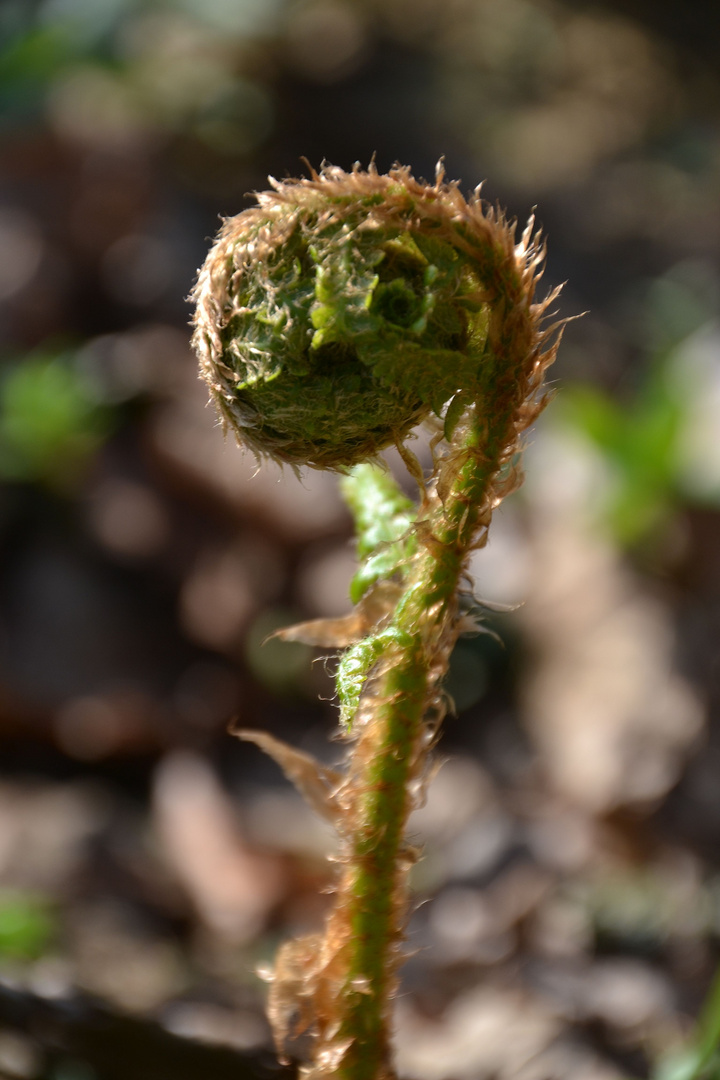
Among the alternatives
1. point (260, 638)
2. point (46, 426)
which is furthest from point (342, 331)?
point (46, 426)

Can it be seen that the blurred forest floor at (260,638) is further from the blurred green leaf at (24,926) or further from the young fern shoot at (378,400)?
the young fern shoot at (378,400)

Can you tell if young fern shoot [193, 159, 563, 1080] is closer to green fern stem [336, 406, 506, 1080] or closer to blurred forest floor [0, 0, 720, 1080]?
green fern stem [336, 406, 506, 1080]

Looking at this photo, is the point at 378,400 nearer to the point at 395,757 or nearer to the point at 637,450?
the point at 395,757

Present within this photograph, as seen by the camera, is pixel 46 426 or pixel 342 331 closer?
pixel 342 331

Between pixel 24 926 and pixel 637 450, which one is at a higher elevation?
pixel 637 450

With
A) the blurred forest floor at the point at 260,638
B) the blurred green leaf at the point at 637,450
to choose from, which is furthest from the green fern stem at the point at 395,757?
the blurred green leaf at the point at 637,450
